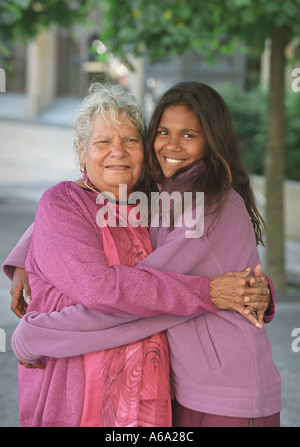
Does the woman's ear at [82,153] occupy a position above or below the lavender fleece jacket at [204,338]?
above

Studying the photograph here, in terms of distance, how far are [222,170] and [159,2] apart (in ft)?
16.1

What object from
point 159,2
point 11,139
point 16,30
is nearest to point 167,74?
point 11,139

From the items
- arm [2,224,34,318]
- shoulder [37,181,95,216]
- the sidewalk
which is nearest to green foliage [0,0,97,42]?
the sidewalk

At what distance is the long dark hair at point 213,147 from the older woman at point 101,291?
0.18 meters

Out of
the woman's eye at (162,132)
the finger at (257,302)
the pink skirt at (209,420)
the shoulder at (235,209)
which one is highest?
the woman's eye at (162,132)

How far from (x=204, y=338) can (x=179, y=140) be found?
717mm

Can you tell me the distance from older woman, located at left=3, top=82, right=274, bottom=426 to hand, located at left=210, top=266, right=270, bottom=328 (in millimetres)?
25

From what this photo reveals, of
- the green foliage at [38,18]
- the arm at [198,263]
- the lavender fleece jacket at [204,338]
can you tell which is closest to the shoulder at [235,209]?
the lavender fleece jacket at [204,338]

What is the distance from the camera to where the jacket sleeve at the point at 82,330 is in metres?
2.24

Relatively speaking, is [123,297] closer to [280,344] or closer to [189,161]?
[189,161]

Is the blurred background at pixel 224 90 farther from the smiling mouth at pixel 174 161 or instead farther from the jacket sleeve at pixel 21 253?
the jacket sleeve at pixel 21 253

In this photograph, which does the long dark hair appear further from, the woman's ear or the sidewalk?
the sidewalk

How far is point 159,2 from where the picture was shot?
683 centimetres

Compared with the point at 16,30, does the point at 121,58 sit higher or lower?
lower
